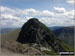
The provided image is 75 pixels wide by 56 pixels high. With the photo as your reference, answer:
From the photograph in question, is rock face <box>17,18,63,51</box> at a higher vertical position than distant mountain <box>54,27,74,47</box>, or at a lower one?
higher

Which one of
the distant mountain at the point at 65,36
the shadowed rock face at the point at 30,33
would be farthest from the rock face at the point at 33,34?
the distant mountain at the point at 65,36

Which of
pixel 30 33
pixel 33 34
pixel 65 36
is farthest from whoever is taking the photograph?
pixel 65 36

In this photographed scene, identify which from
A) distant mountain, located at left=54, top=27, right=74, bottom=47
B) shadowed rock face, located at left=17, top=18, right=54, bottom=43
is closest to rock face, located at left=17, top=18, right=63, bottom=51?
shadowed rock face, located at left=17, top=18, right=54, bottom=43

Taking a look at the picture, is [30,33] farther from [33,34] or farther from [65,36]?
[65,36]

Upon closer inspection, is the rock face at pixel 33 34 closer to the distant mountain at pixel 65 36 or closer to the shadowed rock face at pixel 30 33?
the shadowed rock face at pixel 30 33

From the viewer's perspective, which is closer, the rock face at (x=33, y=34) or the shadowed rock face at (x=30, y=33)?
the shadowed rock face at (x=30, y=33)

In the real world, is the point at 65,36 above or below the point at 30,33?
below

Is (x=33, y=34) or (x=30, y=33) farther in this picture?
(x=33, y=34)

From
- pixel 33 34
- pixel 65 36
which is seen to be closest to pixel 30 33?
pixel 33 34

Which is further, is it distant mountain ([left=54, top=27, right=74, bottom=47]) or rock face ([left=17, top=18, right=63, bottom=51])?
distant mountain ([left=54, top=27, right=74, bottom=47])

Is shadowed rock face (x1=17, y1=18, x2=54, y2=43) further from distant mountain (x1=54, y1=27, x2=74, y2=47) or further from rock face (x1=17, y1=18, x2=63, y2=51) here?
distant mountain (x1=54, y1=27, x2=74, y2=47)

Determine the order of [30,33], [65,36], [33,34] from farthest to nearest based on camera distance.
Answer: [65,36], [33,34], [30,33]
